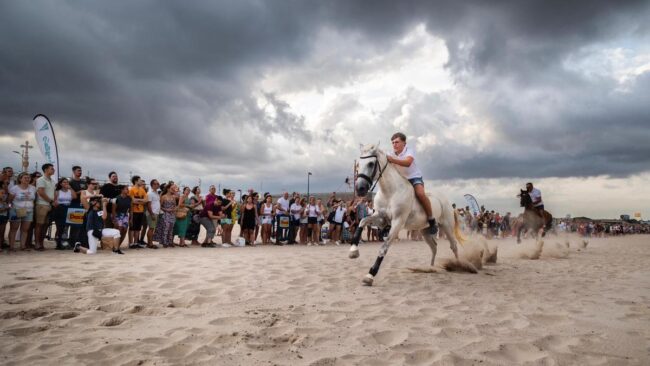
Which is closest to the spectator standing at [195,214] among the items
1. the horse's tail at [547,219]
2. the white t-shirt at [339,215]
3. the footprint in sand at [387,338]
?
the white t-shirt at [339,215]

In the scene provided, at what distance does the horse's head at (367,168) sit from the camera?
635 cm

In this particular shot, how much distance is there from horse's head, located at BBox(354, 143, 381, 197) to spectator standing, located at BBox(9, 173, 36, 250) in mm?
9117

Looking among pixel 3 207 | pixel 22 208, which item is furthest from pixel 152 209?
pixel 3 207

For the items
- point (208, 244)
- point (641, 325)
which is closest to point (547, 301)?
point (641, 325)

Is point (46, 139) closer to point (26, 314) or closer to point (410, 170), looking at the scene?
point (26, 314)

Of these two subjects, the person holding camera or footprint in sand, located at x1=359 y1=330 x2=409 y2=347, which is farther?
the person holding camera

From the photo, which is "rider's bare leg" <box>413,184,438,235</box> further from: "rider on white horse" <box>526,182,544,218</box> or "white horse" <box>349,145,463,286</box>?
"rider on white horse" <box>526,182,544,218</box>

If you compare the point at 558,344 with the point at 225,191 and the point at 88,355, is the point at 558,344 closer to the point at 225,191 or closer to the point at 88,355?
the point at 88,355

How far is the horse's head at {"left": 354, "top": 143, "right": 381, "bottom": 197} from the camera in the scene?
6353 mm

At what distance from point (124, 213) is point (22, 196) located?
2467 mm

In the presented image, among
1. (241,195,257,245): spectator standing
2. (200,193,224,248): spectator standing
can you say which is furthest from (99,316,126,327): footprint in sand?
(241,195,257,245): spectator standing

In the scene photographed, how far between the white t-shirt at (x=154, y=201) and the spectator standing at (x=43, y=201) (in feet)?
8.33

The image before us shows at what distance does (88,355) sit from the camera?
298 centimetres

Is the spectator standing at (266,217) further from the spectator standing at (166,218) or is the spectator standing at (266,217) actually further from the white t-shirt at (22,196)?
the white t-shirt at (22,196)
